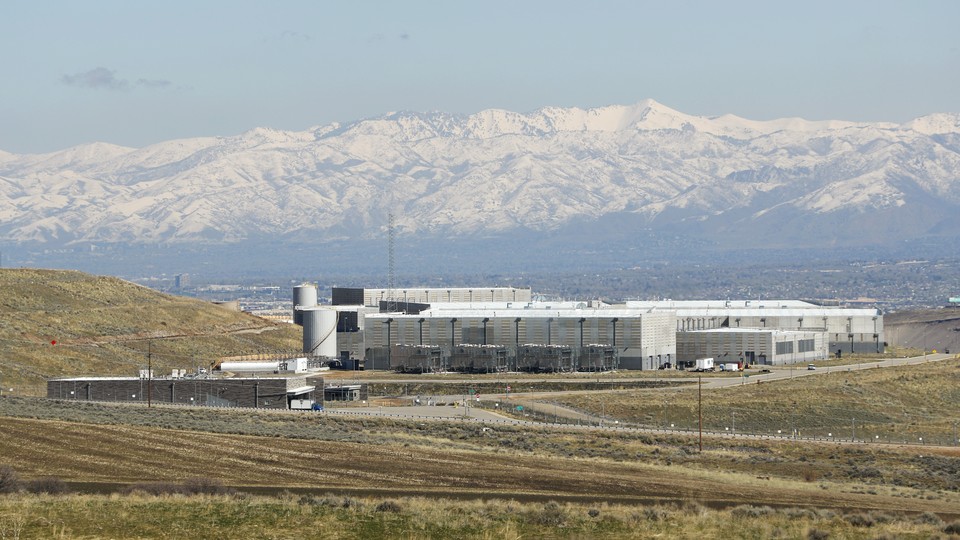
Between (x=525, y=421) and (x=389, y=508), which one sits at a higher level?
(x=525, y=421)

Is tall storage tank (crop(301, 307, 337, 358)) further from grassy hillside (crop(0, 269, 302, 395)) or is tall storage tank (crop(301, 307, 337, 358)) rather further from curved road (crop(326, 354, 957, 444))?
curved road (crop(326, 354, 957, 444))

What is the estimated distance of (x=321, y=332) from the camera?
163000 mm

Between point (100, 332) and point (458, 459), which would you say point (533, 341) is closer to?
point (100, 332)

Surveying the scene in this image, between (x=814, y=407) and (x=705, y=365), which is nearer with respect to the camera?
(x=814, y=407)

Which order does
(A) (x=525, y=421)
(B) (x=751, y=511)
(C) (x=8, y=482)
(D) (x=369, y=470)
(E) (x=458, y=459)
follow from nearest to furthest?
(B) (x=751, y=511) < (C) (x=8, y=482) < (D) (x=369, y=470) < (E) (x=458, y=459) < (A) (x=525, y=421)

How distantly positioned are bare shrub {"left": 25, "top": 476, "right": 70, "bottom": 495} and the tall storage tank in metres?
106

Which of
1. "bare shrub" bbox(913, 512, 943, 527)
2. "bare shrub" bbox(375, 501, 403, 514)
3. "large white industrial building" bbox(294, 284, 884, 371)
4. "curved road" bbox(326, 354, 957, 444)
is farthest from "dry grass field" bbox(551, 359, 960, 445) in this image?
"bare shrub" bbox(375, 501, 403, 514)

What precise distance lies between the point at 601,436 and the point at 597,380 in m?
44.0

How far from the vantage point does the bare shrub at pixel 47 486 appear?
178 ft

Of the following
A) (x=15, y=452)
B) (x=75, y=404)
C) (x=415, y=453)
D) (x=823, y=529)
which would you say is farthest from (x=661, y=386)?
(x=823, y=529)

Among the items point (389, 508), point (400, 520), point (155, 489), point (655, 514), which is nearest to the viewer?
point (400, 520)

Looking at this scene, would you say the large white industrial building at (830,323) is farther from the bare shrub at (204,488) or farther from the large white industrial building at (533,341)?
the bare shrub at (204,488)

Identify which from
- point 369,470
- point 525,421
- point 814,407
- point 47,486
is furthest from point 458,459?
point 814,407

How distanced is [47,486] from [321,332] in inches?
4257
